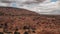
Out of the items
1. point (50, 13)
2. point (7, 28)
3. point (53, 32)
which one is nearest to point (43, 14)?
point (50, 13)

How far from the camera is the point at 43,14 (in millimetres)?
2414

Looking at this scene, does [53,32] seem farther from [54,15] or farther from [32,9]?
[32,9]

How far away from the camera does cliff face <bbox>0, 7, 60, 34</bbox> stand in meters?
2.40

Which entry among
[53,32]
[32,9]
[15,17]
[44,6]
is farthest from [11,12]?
[53,32]

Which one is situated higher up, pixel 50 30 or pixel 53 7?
pixel 53 7

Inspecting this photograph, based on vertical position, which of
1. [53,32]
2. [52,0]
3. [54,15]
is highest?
[52,0]

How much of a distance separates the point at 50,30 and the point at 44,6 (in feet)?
0.97

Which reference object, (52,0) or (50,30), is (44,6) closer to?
(52,0)

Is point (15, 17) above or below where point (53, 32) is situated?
above

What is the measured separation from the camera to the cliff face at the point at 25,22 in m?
2.40

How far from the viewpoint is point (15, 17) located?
2416mm

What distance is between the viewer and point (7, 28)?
2398 mm

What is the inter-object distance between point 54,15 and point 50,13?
0.18 feet

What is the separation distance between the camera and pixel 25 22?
2.42 meters
